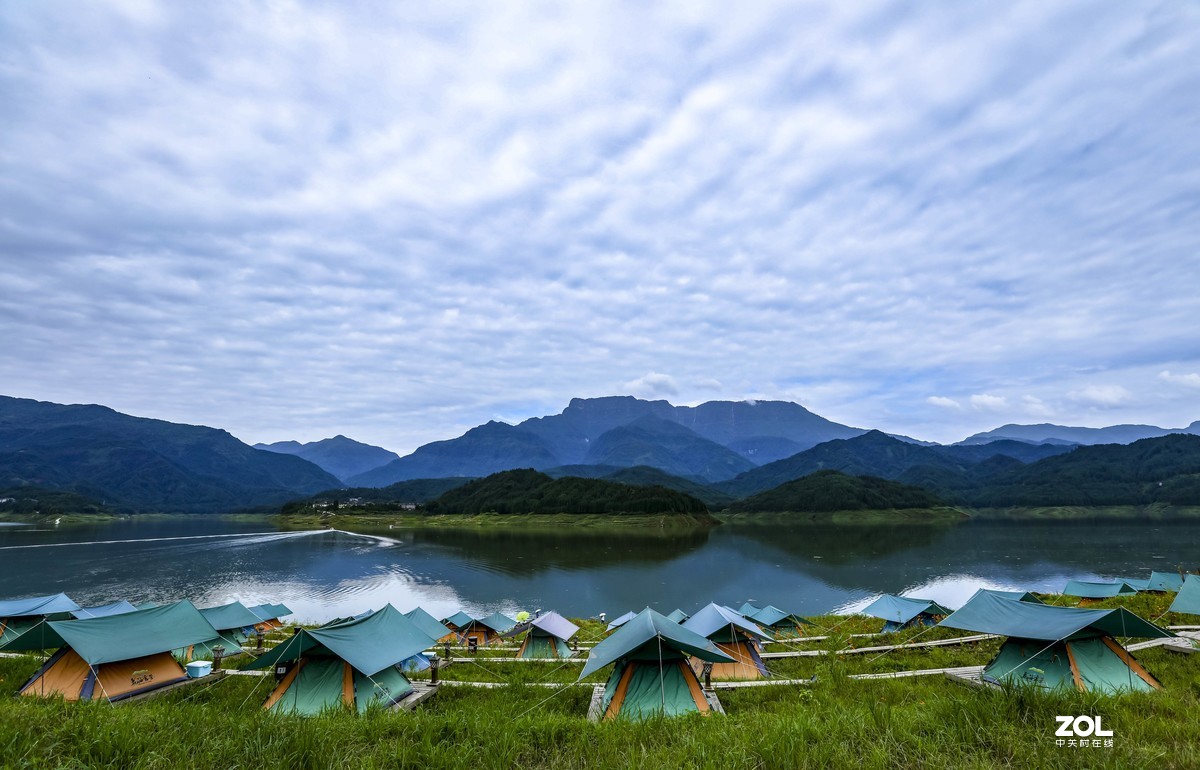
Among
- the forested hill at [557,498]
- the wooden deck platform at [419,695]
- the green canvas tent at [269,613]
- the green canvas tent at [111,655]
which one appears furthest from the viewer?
the forested hill at [557,498]

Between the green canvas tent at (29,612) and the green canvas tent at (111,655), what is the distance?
32.5 ft

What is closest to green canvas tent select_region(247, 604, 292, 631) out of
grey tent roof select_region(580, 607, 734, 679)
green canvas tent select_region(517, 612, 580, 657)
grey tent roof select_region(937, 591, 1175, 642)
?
green canvas tent select_region(517, 612, 580, 657)

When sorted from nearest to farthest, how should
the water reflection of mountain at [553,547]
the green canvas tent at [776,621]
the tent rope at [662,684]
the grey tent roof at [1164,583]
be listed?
the tent rope at [662,684] → the green canvas tent at [776,621] → the grey tent roof at [1164,583] → the water reflection of mountain at [553,547]

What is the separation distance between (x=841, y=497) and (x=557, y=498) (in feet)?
279

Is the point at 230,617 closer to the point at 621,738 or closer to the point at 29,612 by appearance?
the point at 29,612

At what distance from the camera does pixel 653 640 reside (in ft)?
37.3

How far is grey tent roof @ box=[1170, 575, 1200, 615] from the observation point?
18328 mm

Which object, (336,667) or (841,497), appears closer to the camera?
(336,667)

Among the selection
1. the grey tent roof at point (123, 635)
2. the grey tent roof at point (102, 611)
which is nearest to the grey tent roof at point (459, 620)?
the grey tent roof at point (102, 611)

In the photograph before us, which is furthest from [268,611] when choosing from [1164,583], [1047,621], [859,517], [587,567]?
[859,517]

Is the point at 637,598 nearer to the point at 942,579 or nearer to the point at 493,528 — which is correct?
the point at 942,579

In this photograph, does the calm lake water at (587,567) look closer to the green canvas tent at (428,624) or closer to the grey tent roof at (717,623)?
the green canvas tent at (428,624)

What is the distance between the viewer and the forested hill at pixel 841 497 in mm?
154625

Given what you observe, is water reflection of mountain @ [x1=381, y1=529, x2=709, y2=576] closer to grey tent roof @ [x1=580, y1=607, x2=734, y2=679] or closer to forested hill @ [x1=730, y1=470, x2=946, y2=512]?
forested hill @ [x1=730, y1=470, x2=946, y2=512]
